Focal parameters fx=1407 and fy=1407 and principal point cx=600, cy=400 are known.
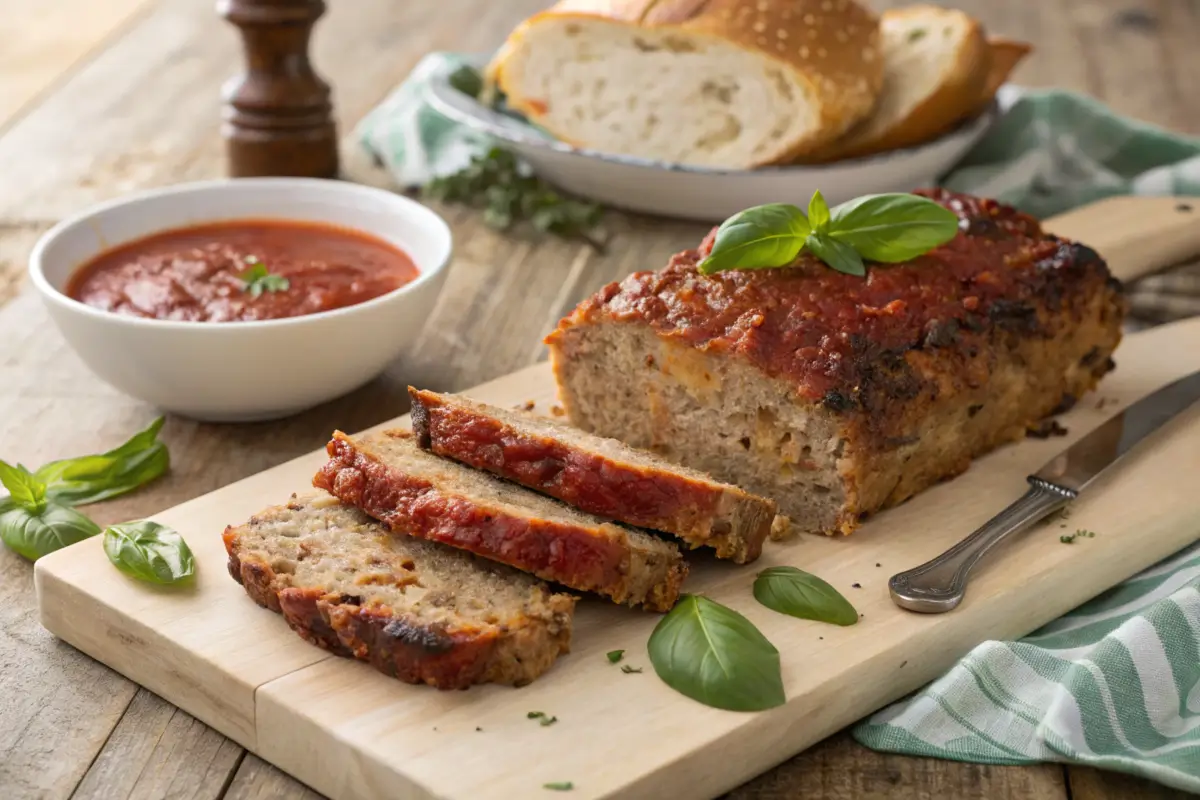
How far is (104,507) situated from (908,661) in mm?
2446

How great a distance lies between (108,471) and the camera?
4359 millimetres

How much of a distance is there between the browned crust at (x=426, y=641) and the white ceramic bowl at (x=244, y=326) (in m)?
1.24

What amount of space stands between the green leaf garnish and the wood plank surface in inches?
27.6

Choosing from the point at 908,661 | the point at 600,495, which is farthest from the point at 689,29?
the point at 908,661

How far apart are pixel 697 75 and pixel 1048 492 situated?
9.30ft

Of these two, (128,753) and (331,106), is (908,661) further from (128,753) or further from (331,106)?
(331,106)

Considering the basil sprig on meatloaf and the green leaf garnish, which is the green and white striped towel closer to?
the basil sprig on meatloaf

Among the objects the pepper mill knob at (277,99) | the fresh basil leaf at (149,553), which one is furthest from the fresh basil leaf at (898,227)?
the pepper mill knob at (277,99)

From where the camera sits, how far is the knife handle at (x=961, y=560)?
356 cm

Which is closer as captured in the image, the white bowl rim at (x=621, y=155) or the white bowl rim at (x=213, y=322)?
the white bowl rim at (x=213, y=322)

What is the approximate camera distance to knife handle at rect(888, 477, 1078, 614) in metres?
3.56

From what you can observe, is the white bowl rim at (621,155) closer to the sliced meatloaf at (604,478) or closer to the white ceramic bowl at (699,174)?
the white ceramic bowl at (699,174)

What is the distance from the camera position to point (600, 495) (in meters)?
3.64

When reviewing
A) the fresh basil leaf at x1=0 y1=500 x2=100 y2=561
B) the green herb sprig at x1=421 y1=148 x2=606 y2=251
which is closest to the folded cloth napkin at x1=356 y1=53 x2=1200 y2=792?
the fresh basil leaf at x1=0 y1=500 x2=100 y2=561
